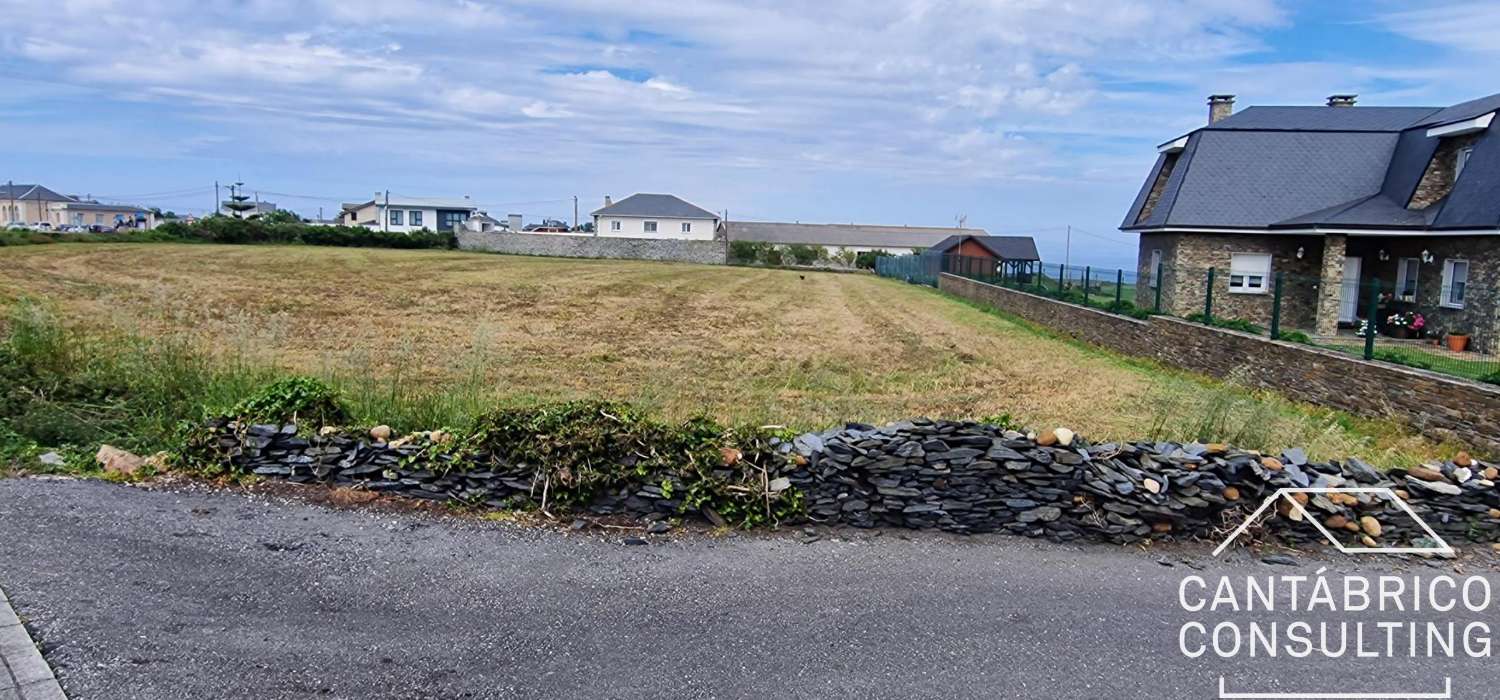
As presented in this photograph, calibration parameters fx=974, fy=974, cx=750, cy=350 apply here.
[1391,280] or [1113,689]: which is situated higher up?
[1391,280]

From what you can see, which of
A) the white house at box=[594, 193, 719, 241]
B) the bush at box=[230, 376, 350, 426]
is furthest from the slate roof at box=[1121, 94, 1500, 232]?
the white house at box=[594, 193, 719, 241]

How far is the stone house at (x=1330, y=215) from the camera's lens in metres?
19.7

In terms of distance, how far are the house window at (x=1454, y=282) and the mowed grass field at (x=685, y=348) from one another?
7531 millimetres

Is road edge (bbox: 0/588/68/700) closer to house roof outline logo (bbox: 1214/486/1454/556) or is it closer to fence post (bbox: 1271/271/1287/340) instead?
house roof outline logo (bbox: 1214/486/1454/556)

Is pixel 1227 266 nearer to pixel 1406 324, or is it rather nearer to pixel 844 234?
pixel 1406 324

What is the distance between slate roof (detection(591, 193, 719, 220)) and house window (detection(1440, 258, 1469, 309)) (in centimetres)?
7059

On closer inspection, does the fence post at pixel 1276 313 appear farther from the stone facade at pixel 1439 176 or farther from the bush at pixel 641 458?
the bush at pixel 641 458

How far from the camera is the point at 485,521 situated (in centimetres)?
573

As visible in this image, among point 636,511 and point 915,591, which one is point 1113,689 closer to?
point 915,591

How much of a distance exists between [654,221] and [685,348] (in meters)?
71.2

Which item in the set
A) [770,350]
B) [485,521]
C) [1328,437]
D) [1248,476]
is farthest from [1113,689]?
[770,350]

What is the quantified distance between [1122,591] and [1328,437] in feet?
12.5

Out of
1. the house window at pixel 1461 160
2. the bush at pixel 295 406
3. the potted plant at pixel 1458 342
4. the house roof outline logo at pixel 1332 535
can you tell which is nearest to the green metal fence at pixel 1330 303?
the potted plant at pixel 1458 342

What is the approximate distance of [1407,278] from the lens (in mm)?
21734
